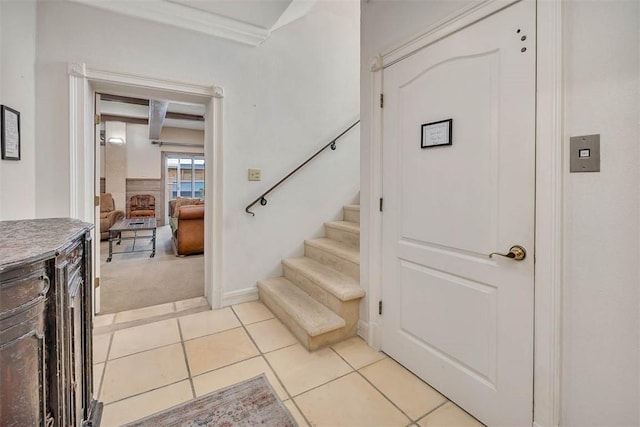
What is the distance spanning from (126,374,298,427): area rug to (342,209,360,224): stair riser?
77.2 inches

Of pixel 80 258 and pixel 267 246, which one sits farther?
pixel 267 246

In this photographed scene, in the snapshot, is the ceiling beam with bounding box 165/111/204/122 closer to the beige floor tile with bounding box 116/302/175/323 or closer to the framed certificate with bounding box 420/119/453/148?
the beige floor tile with bounding box 116/302/175/323

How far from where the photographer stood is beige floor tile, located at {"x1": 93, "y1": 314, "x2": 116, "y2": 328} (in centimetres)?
245

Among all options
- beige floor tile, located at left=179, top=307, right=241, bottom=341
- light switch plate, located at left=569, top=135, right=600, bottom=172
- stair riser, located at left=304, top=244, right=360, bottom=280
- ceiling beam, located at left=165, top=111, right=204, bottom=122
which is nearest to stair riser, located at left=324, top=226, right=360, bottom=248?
stair riser, located at left=304, top=244, right=360, bottom=280

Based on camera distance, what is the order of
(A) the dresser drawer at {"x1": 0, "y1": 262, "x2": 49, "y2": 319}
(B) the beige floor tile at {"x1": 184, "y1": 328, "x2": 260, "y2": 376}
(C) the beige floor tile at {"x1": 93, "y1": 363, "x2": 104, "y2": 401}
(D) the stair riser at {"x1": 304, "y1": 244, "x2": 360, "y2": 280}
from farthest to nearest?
1. (D) the stair riser at {"x1": 304, "y1": 244, "x2": 360, "y2": 280}
2. (B) the beige floor tile at {"x1": 184, "y1": 328, "x2": 260, "y2": 376}
3. (C) the beige floor tile at {"x1": 93, "y1": 363, "x2": 104, "y2": 401}
4. (A) the dresser drawer at {"x1": 0, "y1": 262, "x2": 49, "y2": 319}

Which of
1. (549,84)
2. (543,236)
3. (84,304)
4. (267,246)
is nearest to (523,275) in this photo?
(543,236)

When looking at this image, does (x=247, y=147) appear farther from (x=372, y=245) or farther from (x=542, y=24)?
(x=542, y=24)

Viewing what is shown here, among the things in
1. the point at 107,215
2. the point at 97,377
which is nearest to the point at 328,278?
the point at 97,377

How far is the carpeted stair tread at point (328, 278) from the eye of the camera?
2.13m

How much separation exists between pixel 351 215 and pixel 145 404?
2410 mm

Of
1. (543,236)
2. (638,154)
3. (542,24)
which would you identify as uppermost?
(542,24)

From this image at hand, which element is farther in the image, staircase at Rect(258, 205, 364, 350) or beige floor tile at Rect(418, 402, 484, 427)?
staircase at Rect(258, 205, 364, 350)

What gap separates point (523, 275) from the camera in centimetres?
126

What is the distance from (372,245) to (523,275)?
95cm
